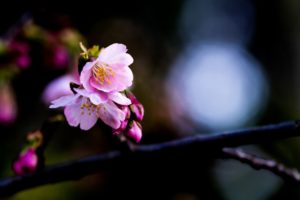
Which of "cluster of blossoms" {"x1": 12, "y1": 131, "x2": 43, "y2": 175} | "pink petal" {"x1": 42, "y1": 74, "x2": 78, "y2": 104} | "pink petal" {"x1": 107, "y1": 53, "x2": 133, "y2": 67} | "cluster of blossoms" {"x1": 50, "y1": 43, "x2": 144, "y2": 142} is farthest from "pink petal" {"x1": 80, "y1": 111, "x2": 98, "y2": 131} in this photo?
"pink petal" {"x1": 42, "y1": 74, "x2": 78, "y2": 104}

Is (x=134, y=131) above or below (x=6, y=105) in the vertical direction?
above

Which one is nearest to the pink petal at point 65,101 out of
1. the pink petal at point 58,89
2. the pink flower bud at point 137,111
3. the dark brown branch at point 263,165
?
the pink flower bud at point 137,111

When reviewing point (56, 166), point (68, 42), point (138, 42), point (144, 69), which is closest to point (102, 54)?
point (56, 166)

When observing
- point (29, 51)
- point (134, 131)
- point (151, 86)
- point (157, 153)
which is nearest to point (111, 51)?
point (134, 131)

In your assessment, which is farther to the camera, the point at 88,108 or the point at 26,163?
the point at 26,163

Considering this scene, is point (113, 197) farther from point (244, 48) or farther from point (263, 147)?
point (244, 48)

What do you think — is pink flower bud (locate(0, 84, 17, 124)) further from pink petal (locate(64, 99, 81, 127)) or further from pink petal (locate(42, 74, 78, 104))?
pink petal (locate(64, 99, 81, 127))

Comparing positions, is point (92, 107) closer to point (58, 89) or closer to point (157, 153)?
point (157, 153)
